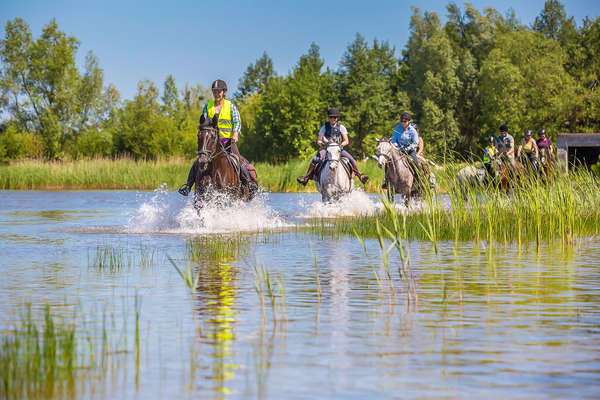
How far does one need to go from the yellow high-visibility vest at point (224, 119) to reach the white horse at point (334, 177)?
4094mm

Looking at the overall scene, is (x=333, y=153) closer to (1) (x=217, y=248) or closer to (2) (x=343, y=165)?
(2) (x=343, y=165)

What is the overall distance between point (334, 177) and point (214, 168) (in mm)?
4955

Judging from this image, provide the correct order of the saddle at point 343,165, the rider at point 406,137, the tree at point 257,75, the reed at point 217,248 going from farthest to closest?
the tree at point 257,75, the saddle at point 343,165, the rider at point 406,137, the reed at point 217,248

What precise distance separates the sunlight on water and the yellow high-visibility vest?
112cm

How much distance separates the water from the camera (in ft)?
16.8

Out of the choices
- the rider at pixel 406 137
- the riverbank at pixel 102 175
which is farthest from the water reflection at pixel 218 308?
the riverbank at pixel 102 175

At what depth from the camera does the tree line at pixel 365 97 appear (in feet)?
231

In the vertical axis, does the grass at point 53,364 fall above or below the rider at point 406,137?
below

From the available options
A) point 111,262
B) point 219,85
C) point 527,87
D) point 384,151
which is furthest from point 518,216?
point 527,87

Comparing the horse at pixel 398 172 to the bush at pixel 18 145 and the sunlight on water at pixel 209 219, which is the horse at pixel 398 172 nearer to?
the sunlight on water at pixel 209 219

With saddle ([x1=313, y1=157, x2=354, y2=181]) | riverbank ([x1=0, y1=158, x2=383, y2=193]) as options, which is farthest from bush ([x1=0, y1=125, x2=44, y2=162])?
saddle ([x1=313, y1=157, x2=354, y2=181])

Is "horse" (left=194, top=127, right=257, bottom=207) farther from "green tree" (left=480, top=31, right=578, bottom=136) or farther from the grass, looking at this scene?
"green tree" (left=480, top=31, right=578, bottom=136)

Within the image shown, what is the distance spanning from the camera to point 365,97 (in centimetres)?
8456

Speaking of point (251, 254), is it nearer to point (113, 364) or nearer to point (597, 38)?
point (113, 364)
